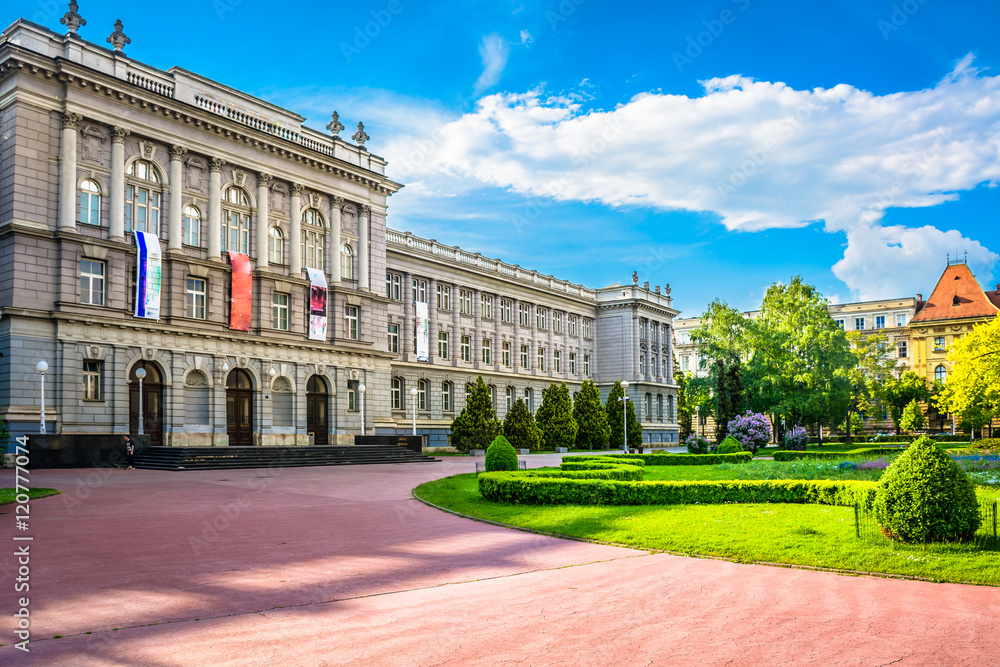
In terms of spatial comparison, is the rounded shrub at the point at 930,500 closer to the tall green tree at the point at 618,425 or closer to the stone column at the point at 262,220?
the stone column at the point at 262,220

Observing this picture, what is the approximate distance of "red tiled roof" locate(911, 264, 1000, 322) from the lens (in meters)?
93.9

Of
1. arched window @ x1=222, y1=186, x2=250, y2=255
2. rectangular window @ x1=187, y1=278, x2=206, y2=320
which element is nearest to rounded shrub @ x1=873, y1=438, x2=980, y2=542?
rectangular window @ x1=187, y1=278, x2=206, y2=320

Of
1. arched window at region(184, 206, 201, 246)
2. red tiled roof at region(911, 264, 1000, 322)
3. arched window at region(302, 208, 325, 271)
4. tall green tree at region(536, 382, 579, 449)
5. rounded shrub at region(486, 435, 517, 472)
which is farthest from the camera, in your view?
red tiled roof at region(911, 264, 1000, 322)

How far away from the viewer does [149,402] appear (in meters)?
37.2

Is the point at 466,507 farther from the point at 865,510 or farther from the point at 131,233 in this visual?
the point at 131,233

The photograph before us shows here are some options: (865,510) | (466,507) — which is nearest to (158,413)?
(466,507)

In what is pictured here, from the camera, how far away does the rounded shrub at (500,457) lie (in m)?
25.6

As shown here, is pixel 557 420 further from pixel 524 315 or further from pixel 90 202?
pixel 90 202

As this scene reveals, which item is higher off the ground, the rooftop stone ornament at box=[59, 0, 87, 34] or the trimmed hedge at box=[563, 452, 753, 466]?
the rooftop stone ornament at box=[59, 0, 87, 34]

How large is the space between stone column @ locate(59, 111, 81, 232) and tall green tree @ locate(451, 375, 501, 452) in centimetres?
2861

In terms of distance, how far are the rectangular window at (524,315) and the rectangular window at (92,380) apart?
45.1 m

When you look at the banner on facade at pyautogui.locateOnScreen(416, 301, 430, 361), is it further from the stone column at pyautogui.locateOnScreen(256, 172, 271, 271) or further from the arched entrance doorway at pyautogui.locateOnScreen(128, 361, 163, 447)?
the arched entrance doorway at pyautogui.locateOnScreen(128, 361, 163, 447)

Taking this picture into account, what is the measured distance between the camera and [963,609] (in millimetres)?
8805

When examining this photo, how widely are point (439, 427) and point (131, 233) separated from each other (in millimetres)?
31701
